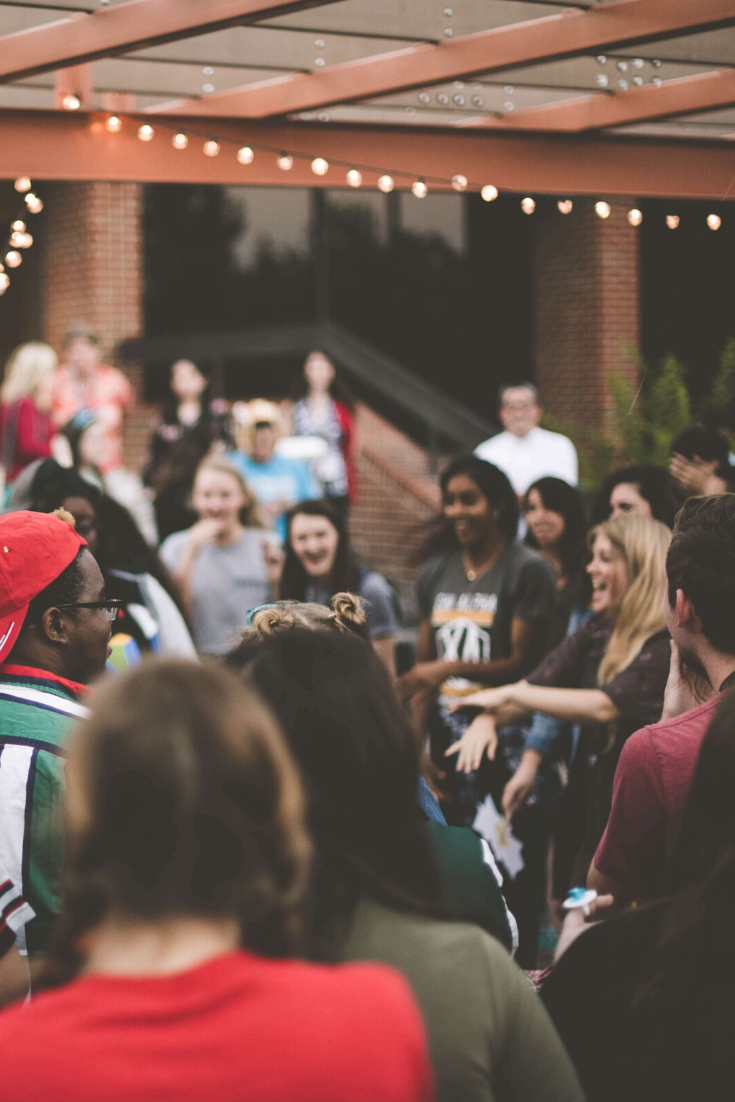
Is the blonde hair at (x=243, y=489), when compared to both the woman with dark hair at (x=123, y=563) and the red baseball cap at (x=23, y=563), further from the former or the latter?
the red baseball cap at (x=23, y=563)

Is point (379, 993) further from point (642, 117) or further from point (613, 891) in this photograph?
point (642, 117)

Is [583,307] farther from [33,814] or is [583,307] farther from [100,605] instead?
[33,814]

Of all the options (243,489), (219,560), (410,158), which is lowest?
(219,560)

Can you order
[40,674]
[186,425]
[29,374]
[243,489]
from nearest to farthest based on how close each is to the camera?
[40,674] → [243,489] → [29,374] → [186,425]

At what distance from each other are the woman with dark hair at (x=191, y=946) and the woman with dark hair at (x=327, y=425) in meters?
8.88

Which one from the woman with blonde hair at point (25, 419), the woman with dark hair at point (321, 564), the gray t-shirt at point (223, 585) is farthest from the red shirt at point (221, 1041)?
the woman with blonde hair at point (25, 419)

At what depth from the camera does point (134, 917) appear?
3.98 ft

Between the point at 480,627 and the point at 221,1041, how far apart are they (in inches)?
153

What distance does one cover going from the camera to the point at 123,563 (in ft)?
15.9

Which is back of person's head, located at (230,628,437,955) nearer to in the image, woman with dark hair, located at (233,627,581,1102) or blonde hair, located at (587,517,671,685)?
woman with dark hair, located at (233,627,581,1102)

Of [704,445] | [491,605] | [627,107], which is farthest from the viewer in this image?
[627,107]

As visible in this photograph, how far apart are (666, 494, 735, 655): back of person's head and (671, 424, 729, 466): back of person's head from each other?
3.01 m

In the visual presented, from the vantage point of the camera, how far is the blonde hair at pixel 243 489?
662 centimetres

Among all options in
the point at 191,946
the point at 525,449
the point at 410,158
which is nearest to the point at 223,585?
the point at 410,158
